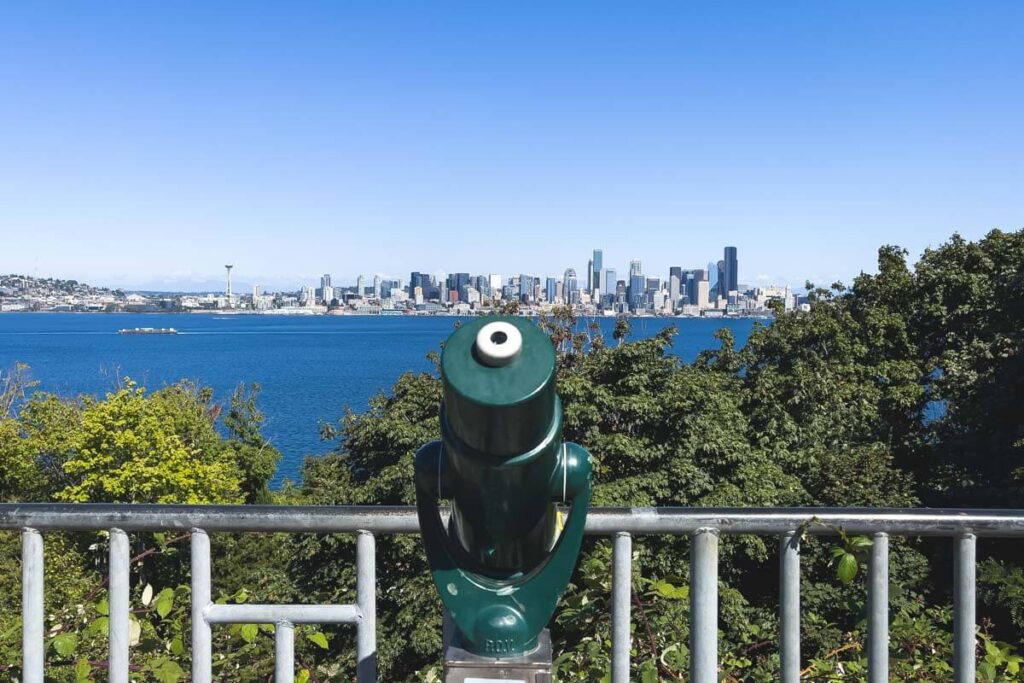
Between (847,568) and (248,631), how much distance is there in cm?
156

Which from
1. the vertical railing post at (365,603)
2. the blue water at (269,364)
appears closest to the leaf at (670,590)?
the vertical railing post at (365,603)

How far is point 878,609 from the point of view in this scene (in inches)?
82.9

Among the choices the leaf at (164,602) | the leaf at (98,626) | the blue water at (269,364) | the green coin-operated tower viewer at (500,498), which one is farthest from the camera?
the blue water at (269,364)

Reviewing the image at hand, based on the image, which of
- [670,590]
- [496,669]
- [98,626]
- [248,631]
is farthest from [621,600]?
[98,626]

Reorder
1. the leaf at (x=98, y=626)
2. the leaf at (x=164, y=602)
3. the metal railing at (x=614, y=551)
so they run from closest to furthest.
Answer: the metal railing at (x=614, y=551), the leaf at (x=98, y=626), the leaf at (x=164, y=602)

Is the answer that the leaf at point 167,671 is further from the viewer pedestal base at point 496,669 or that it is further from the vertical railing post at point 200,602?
the viewer pedestal base at point 496,669

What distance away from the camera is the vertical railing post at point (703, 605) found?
6.77 feet

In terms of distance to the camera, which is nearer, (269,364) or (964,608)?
(964,608)

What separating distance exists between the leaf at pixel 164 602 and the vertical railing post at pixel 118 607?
0.21 metres

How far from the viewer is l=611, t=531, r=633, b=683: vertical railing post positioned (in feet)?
6.88

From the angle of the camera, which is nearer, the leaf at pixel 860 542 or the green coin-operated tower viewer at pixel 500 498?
the green coin-operated tower viewer at pixel 500 498

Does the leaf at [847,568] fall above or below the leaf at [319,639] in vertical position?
above

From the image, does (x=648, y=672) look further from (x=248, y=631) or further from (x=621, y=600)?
(x=248, y=631)

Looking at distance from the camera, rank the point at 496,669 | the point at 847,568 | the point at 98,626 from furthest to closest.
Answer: the point at 98,626
the point at 847,568
the point at 496,669
